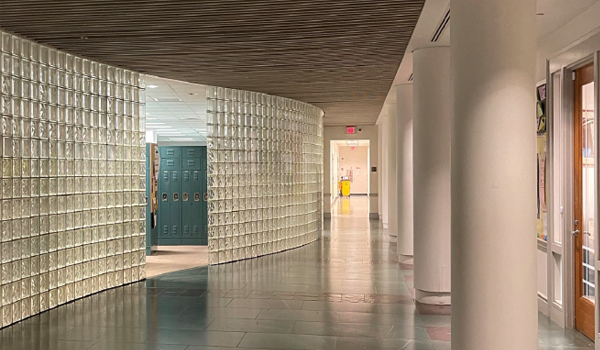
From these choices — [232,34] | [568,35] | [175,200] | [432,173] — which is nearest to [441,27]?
[568,35]

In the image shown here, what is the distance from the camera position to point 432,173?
6.53 m

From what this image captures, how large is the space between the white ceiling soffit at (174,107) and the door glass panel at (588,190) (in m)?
6.59

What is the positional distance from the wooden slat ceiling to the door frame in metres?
1.69

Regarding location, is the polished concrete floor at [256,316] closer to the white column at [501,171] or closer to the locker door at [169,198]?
the white column at [501,171]

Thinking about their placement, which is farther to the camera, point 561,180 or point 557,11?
point 561,180

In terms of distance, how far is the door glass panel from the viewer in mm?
5215

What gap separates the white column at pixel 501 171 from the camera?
3295 millimetres

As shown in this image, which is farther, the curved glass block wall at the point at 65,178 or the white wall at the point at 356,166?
the white wall at the point at 356,166

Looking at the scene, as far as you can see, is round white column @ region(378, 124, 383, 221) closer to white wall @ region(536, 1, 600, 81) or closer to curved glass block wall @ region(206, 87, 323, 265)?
curved glass block wall @ region(206, 87, 323, 265)

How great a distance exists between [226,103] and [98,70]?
2.90m

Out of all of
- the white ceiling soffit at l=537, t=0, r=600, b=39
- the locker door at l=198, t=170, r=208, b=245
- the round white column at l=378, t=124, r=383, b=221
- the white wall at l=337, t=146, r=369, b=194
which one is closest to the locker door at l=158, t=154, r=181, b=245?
the locker door at l=198, t=170, r=208, b=245

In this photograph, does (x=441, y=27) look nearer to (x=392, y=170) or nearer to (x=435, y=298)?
(x=435, y=298)

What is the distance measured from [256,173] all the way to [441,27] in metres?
5.70

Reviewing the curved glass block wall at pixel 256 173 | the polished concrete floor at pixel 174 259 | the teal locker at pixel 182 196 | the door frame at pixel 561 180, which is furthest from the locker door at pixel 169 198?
the door frame at pixel 561 180
